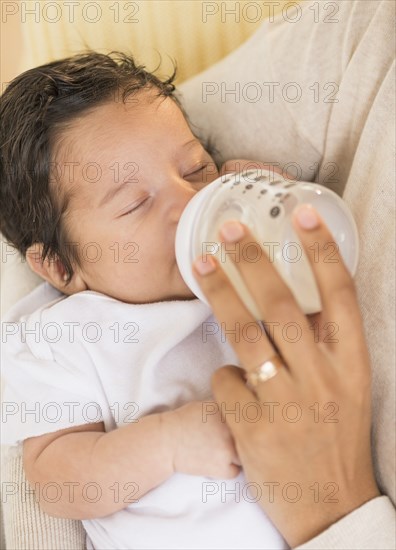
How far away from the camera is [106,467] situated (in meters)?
1.03

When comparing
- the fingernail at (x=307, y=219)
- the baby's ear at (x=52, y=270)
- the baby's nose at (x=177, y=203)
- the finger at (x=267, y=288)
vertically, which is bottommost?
the baby's ear at (x=52, y=270)

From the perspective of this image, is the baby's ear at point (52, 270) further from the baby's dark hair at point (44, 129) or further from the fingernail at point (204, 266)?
the fingernail at point (204, 266)

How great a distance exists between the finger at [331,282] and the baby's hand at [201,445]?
0.26 m

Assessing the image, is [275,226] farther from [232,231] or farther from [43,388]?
[43,388]

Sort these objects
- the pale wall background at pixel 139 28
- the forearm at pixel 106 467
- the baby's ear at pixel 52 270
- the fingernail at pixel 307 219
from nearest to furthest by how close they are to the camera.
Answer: the fingernail at pixel 307 219 → the forearm at pixel 106 467 → the baby's ear at pixel 52 270 → the pale wall background at pixel 139 28

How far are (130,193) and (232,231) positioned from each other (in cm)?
39

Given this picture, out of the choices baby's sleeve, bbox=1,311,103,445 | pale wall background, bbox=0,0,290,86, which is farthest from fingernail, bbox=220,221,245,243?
pale wall background, bbox=0,0,290,86

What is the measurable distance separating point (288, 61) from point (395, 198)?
1.46 ft

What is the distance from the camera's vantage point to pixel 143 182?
1.15 metres

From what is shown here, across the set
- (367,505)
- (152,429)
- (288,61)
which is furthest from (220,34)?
(367,505)

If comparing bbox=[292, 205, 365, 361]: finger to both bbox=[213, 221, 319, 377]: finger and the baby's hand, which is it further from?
the baby's hand

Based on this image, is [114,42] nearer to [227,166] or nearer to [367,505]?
[227,166]

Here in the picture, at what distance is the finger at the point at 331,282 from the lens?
77cm

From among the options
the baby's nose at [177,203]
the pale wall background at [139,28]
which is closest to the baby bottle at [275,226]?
the baby's nose at [177,203]
